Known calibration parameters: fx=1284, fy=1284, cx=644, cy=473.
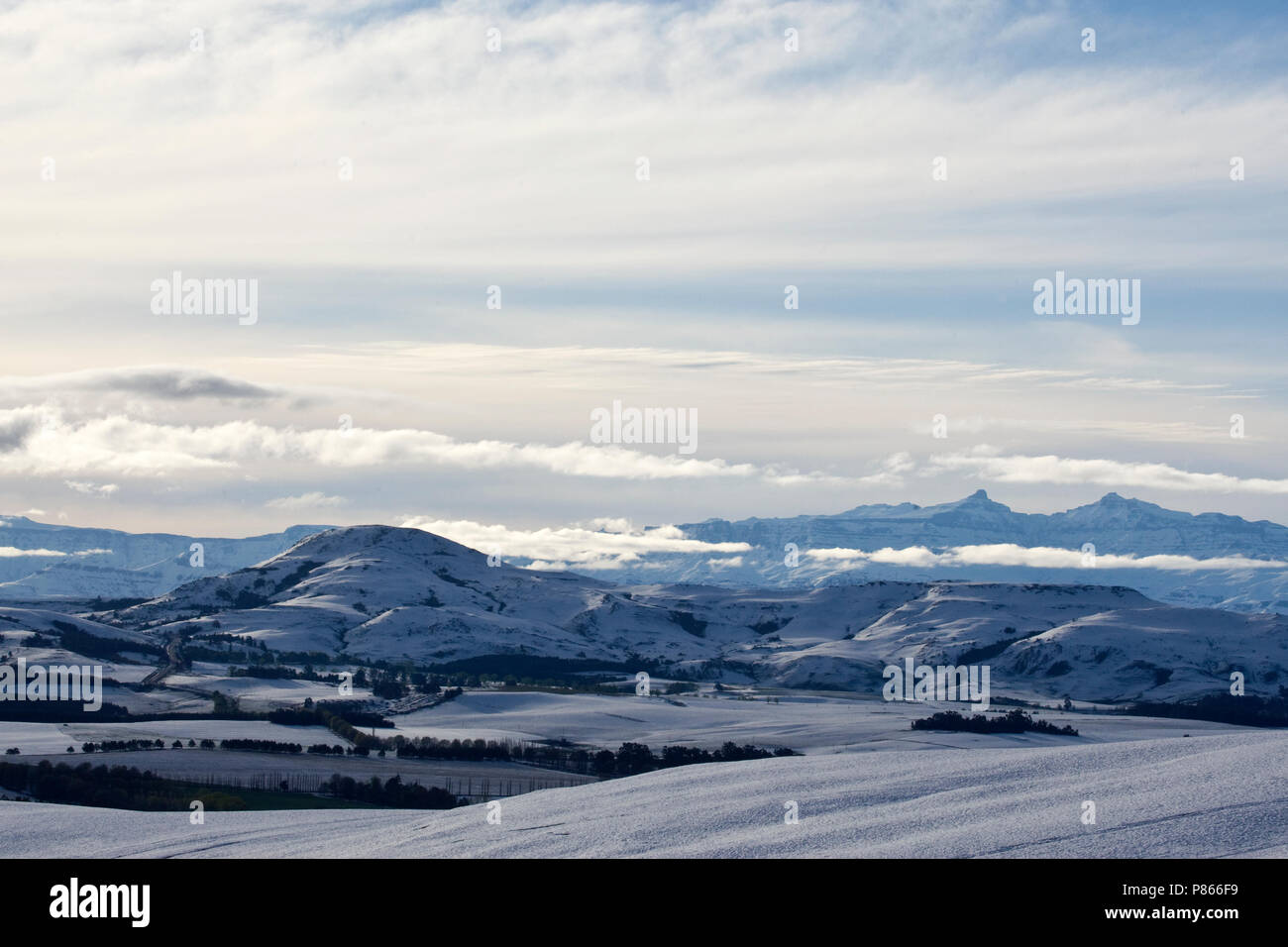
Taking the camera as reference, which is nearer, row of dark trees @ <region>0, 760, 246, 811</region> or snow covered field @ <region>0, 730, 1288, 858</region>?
snow covered field @ <region>0, 730, 1288, 858</region>

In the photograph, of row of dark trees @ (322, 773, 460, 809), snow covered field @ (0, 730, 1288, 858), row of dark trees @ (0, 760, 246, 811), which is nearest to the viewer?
snow covered field @ (0, 730, 1288, 858)

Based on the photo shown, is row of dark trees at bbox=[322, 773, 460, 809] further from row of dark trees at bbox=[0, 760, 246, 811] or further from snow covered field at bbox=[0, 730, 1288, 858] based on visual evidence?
snow covered field at bbox=[0, 730, 1288, 858]

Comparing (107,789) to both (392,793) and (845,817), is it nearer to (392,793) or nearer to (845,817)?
(392,793)

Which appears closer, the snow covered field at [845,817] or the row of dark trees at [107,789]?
the snow covered field at [845,817]

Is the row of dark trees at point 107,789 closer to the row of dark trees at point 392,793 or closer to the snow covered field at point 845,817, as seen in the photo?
the row of dark trees at point 392,793

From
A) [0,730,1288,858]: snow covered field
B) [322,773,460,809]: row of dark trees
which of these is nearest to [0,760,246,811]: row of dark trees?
[322,773,460,809]: row of dark trees

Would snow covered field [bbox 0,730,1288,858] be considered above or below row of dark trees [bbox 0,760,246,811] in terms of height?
above

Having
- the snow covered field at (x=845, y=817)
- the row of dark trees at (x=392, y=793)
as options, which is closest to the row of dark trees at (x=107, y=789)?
the row of dark trees at (x=392, y=793)

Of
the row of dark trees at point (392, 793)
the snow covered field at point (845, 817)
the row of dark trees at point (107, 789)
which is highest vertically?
the snow covered field at point (845, 817)
